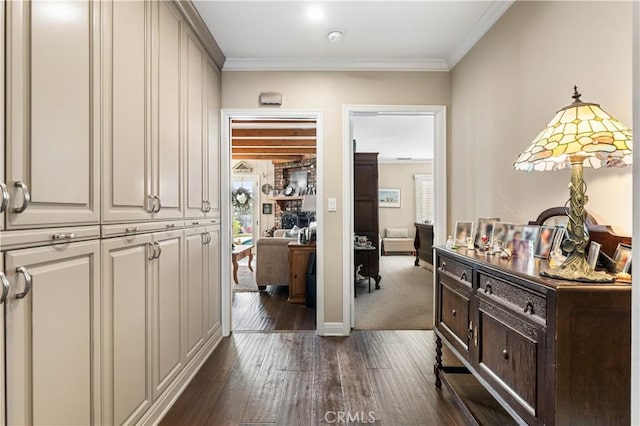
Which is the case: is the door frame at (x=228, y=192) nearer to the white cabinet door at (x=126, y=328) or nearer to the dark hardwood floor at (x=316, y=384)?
the dark hardwood floor at (x=316, y=384)

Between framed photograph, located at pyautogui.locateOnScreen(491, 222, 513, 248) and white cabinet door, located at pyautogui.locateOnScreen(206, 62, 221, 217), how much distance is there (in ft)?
7.02

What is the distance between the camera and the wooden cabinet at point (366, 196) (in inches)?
191

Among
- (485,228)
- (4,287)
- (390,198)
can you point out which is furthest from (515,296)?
(390,198)

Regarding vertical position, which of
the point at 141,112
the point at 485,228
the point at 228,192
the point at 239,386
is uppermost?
the point at 141,112

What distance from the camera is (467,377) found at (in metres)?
A: 2.25

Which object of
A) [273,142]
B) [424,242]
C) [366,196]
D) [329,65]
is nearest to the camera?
[329,65]

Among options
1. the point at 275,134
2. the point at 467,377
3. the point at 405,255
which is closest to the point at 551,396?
the point at 467,377

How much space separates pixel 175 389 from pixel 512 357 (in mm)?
1924

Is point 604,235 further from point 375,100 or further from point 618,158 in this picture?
point 375,100

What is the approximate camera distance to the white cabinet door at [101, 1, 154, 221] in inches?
54.1

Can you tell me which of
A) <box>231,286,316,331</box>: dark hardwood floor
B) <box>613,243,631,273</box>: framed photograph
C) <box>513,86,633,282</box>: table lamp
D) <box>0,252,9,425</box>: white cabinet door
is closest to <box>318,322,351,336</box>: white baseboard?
<box>231,286,316,331</box>: dark hardwood floor

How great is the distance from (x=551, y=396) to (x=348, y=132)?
2.47m

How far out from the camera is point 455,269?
Answer: 6.12 ft

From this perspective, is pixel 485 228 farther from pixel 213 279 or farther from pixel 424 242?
pixel 424 242
